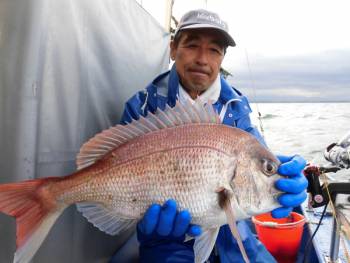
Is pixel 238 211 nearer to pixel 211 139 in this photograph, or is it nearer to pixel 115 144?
pixel 211 139

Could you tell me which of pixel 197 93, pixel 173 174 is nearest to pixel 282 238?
pixel 197 93

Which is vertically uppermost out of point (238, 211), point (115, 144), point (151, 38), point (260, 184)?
point (151, 38)

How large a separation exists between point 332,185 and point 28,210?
2295 mm

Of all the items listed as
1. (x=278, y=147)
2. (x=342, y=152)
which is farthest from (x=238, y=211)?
(x=278, y=147)

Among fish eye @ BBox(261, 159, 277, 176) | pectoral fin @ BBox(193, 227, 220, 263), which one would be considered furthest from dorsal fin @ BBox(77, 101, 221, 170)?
pectoral fin @ BBox(193, 227, 220, 263)

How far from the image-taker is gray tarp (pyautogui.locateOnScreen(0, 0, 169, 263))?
5.04ft

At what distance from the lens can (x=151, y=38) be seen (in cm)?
384

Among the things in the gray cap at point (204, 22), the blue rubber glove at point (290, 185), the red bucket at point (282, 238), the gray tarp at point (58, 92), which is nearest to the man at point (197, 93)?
the gray cap at point (204, 22)

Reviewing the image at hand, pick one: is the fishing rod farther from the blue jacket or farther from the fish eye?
the fish eye

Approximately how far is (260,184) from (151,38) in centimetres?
259

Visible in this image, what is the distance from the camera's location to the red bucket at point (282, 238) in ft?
10.3

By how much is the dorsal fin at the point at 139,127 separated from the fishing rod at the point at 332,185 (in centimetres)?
150

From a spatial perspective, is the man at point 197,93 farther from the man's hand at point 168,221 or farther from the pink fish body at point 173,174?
the pink fish body at point 173,174

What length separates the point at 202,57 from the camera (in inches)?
103
